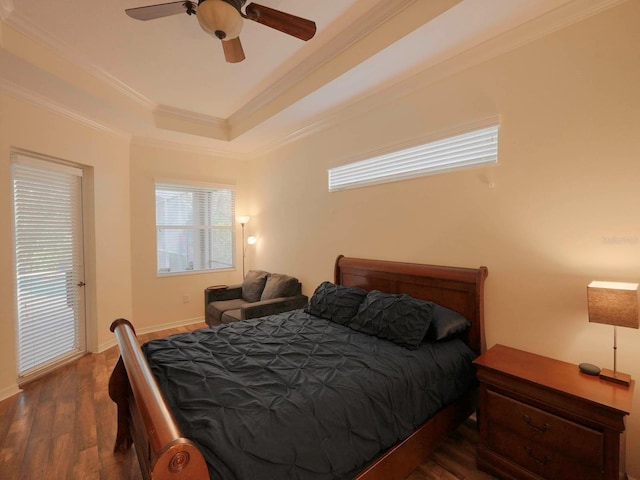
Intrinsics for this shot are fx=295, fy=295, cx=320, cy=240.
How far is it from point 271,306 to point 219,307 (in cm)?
86

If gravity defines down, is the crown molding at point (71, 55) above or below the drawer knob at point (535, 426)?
above

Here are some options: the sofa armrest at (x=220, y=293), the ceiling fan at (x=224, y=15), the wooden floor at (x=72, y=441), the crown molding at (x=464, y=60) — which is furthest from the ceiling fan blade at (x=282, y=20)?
the sofa armrest at (x=220, y=293)

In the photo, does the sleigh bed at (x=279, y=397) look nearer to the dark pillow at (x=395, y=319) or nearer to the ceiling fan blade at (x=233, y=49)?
the dark pillow at (x=395, y=319)

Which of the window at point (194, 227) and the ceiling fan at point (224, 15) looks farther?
the window at point (194, 227)

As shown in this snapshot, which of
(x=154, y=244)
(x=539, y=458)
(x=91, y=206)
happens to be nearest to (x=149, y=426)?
(x=539, y=458)

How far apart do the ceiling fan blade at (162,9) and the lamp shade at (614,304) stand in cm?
277

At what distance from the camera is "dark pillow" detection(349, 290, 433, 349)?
6.92 ft

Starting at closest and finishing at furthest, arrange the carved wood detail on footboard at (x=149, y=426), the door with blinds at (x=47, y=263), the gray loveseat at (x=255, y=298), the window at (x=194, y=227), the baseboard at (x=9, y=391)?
the carved wood detail on footboard at (x=149, y=426) < the baseboard at (x=9, y=391) < the door with blinds at (x=47, y=263) < the gray loveseat at (x=255, y=298) < the window at (x=194, y=227)

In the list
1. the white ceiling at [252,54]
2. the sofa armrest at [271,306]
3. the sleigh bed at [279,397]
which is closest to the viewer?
the sleigh bed at [279,397]

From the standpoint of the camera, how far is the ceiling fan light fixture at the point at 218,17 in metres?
1.63

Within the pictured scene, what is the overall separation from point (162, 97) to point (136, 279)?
248cm

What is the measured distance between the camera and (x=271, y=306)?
349 centimetres

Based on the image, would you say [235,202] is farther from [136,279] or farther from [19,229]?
[19,229]

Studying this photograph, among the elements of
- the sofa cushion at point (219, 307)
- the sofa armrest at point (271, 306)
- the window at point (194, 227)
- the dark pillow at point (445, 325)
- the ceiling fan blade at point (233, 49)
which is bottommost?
the sofa cushion at point (219, 307)
